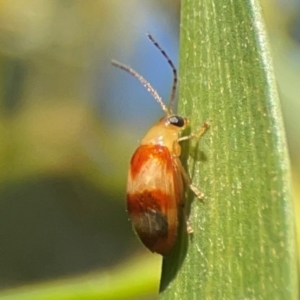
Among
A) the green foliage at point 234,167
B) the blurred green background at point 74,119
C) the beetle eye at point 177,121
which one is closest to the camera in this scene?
the green foliage at point 234,167

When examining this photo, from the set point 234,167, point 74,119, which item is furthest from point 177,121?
point 74,119

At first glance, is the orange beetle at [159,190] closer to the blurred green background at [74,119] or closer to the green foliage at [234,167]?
the green foliage at [234,167]

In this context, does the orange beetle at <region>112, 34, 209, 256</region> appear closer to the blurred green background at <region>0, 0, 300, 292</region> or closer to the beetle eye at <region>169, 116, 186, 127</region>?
the beetle eye at <region>169, 116, 186, 127</region>

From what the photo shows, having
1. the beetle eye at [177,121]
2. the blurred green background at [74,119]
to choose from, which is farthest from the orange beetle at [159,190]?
the blurred green background at [74,119]

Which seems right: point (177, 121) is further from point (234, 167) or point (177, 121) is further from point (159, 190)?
point (234, 167)

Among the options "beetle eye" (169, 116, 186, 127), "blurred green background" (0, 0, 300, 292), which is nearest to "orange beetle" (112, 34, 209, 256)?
"beetle eye" (169, 116, 186, 127)

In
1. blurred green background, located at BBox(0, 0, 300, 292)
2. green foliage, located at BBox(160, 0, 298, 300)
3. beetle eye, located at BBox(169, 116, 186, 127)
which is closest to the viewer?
green foliage, located at BBox(160, 0, 298, 300)

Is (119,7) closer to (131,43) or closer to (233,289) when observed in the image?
(131,43)

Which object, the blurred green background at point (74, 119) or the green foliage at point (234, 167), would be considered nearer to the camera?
the green foliage at point (234, 167)
